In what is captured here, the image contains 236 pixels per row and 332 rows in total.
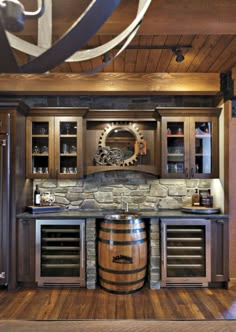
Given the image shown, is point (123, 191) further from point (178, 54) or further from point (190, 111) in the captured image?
point (178, 54)

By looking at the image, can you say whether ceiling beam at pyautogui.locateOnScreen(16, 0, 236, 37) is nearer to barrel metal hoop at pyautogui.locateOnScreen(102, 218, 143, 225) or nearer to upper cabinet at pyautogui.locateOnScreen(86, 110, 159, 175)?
upper cabinet at pyautogui.locateOnScreen(86, 110, 159, 175)

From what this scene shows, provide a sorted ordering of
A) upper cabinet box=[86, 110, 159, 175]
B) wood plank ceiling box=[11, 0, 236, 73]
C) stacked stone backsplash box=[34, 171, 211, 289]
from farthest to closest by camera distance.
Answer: stacked stone backsplash box=[34, 171, 211, 289]
upper cabinet box=[86, 110, 159, 175]
wood plank ceiling box=[11, 0, 236, 73]

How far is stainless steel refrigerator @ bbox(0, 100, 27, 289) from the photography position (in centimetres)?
315

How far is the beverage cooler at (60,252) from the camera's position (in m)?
3.21

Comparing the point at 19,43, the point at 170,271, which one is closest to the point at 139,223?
the point at 170,271

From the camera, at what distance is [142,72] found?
336cm

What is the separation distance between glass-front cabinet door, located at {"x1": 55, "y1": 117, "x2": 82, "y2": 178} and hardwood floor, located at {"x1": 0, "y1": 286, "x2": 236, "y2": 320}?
4.73ft

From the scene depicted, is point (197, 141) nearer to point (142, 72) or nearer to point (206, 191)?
point (206, 191)

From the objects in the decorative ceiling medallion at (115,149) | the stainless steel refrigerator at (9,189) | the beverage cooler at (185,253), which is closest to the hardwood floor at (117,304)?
the beverage cooler at (185,253)

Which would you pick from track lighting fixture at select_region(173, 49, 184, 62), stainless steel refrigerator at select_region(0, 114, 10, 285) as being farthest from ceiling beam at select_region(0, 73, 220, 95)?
track lighting fixture at select_region(173, 49, 184, 62)

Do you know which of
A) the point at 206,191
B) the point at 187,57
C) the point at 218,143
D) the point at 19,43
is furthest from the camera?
the point at 206,191

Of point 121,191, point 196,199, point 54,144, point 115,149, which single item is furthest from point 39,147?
point 196,199

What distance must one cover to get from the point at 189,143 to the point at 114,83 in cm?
125

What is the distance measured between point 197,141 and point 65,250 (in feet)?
7.23
